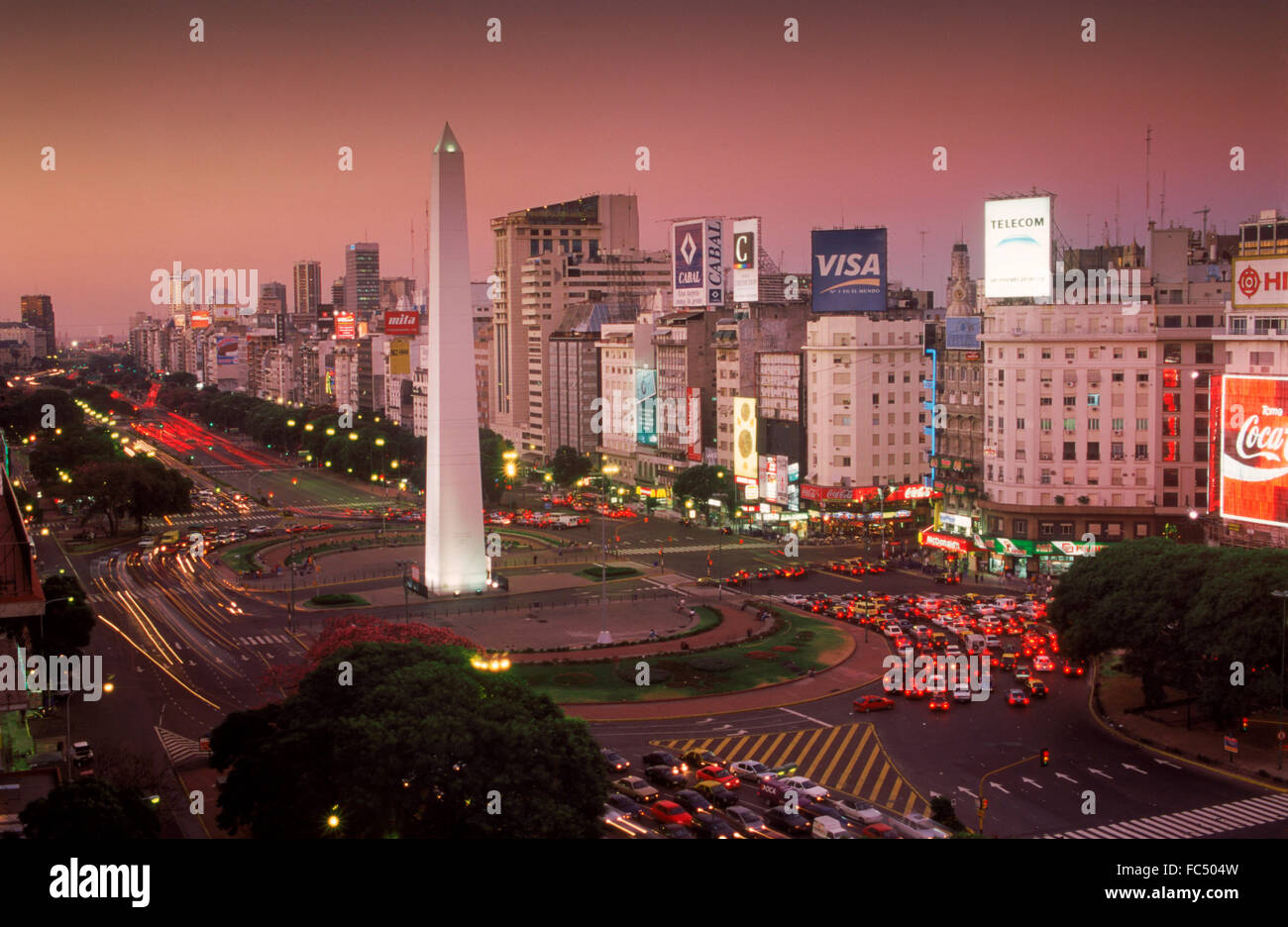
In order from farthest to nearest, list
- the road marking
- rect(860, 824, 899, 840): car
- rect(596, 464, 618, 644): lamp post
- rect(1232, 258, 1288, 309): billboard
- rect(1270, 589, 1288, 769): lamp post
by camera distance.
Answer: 1. rect(596, 464, 618, 644): lamp post
2. rect(1232, 258, 1288, 309): billboard
3. the road marking
4. rect(1270, 589, 1288, 769): lamp post
5. rect(860, 824, 899, 840): car

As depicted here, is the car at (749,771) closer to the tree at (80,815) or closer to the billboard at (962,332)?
the tree at (80,815)

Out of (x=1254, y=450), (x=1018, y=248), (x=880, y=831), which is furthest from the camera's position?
(x=1018, y=248)

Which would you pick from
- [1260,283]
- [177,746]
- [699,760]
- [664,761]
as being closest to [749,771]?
[699,760]

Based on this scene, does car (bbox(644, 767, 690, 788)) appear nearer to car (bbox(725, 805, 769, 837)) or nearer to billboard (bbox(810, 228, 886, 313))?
car (bbox(725, 805, 769, 837))

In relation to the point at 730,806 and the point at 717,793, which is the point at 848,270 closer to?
the point at 717,793

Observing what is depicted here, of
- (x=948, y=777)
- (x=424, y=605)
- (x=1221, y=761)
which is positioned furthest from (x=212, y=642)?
(x=1221, y=761)

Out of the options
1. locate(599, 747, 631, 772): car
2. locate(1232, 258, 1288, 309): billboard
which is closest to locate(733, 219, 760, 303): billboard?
locate(1232, 258, 1288, 309): billboard
